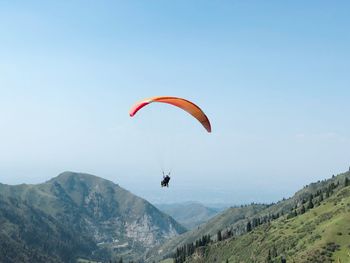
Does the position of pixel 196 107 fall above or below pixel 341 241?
above

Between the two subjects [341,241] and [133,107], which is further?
[341,241]

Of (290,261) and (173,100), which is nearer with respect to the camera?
(173,100)

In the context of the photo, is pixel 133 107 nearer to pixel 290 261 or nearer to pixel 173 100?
Answer: pixel 173 100

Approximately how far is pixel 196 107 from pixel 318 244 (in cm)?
16604

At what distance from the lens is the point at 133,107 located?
46594 millimetres

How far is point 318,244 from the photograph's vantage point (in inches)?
7638

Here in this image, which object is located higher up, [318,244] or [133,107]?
[133,107]

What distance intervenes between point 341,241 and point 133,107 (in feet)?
547

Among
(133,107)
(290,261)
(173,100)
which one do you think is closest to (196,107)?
(173,100)

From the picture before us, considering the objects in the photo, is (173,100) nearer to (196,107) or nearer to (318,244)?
(196,107)

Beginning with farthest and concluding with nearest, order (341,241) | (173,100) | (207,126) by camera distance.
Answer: (341,241)
(207,126)
(173,100)

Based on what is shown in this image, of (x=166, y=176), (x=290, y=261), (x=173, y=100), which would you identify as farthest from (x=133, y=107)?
(x=290, y=261)

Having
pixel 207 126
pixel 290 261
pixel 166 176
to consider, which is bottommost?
pixel 290 261

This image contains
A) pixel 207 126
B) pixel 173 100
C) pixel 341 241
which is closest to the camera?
pixel 173 100
